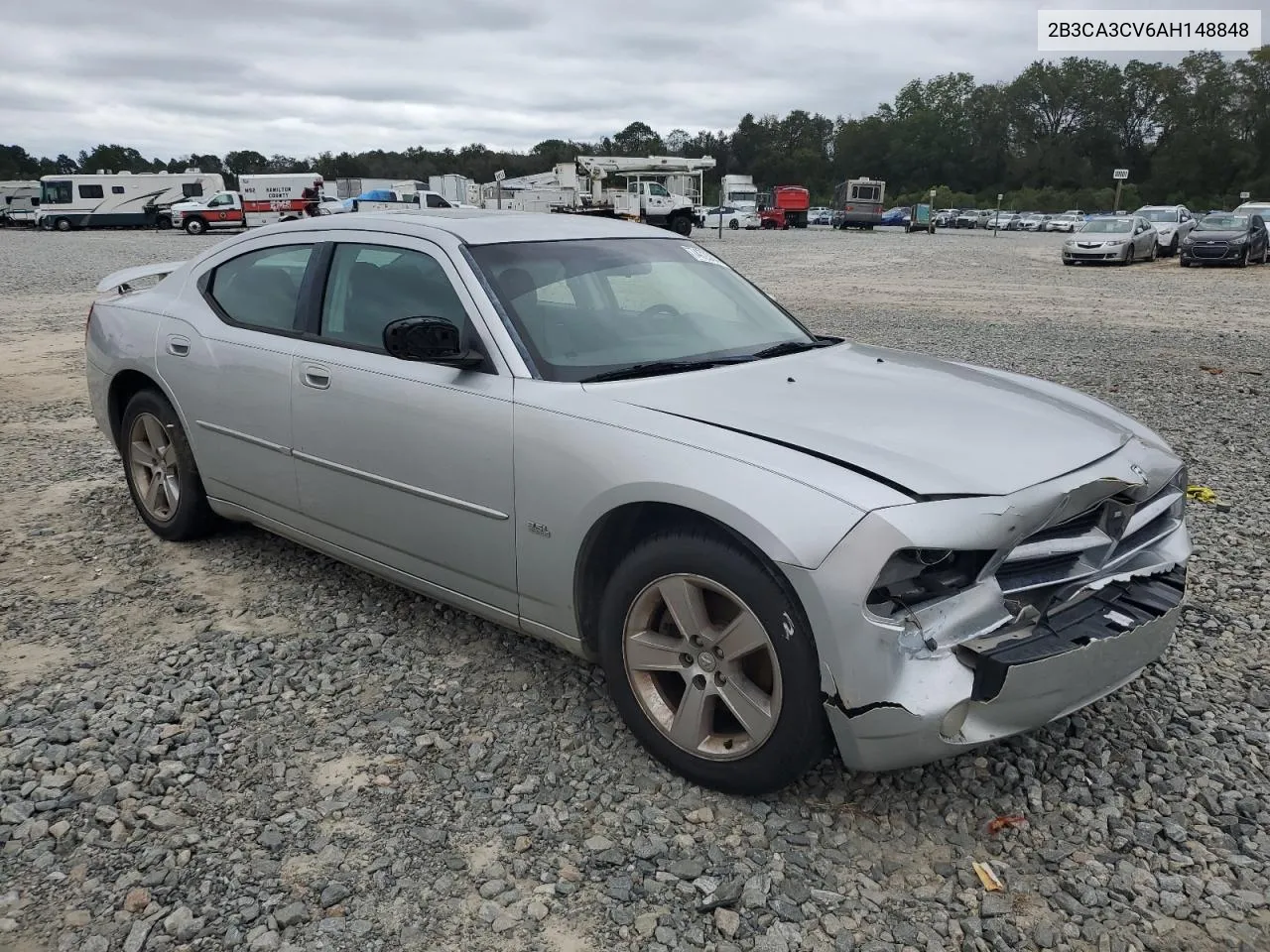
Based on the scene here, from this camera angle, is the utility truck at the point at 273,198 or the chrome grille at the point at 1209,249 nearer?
the chrome grille at the point at 1209,249

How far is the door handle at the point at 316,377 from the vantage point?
3.61 meters

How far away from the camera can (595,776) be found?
2.86 m

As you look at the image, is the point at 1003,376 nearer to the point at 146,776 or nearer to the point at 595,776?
the point at 595,776

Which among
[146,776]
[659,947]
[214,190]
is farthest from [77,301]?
[214,190]

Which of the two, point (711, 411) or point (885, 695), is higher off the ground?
point (711, 411)

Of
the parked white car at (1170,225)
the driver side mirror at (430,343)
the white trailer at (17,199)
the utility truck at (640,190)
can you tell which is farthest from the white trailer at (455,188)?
the driver side mirror at (430,343)

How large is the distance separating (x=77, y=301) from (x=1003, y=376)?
1652cm

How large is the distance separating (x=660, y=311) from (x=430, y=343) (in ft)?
3.09

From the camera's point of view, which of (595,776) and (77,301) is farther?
(77,301)

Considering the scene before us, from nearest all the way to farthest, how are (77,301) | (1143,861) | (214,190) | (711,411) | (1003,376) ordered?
(1143,861), (711,411), (1003,376), (77,301), (214,190)

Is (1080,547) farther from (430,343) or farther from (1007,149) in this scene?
(1007,149)

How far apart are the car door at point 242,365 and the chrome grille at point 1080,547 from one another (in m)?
2.72

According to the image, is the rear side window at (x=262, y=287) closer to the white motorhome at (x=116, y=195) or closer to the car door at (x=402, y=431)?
the car door at (x=402, y=431)

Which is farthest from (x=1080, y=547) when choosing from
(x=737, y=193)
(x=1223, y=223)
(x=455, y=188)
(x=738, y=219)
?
(x=737, y=193)
